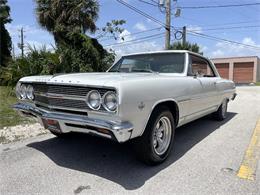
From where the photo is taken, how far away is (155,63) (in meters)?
5.04

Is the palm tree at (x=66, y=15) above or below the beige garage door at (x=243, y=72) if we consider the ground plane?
above

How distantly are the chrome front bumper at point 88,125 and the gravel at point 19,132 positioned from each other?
164cm

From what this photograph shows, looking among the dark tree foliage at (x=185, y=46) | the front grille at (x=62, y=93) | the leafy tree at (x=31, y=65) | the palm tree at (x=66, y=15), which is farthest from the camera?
the dark tree foliage at (x=185, y=46)

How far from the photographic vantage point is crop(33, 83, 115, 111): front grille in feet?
10.8

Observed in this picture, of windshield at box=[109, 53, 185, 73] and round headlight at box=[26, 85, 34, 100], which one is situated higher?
windshield at box=[109, 53, 185, 73]

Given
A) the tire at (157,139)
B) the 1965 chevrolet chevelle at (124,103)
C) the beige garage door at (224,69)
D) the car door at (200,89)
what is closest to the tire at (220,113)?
the car door at (200,89)

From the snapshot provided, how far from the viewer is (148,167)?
377cm

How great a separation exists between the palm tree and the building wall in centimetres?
2830

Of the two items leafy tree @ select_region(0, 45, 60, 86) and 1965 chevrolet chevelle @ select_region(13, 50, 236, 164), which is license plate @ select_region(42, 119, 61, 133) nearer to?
1965 chevrolet chevelle @ select_region(13, 50, 236, 164)

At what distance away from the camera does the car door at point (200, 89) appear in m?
4.73

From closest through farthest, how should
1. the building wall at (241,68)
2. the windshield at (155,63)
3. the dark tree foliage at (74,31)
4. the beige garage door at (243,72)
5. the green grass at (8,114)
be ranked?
the windshield at (155,63), the green grass at (8,114), the dark tree foliage at (74,31), the building wall at (241,68), the beige garage door at (243,72)

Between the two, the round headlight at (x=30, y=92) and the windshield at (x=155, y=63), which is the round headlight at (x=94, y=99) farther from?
the windshield at (x=155, y=63)

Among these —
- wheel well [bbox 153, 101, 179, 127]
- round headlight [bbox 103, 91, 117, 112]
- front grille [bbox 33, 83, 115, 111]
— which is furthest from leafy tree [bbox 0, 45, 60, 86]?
round headlight [bbox 103, 91, 117, 112]

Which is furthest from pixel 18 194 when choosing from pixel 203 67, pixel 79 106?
pixel 203 67
